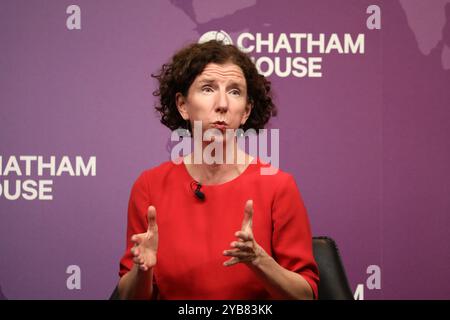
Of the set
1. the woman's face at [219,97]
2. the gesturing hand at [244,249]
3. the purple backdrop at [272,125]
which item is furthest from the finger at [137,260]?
the purple backdrop at [272,125]

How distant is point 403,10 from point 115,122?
4.41 feet

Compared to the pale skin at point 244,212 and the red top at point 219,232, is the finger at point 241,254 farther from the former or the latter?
the red top at point 219,232

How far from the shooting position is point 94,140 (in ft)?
8.38

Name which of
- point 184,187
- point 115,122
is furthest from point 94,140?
point 184,187

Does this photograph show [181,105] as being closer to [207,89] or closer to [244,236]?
[207,89]

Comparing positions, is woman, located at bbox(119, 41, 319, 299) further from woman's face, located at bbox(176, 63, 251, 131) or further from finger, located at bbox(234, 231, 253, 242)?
finger, located at bbox(234, 231, 253, 242)

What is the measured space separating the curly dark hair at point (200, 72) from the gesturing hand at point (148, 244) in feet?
1.64

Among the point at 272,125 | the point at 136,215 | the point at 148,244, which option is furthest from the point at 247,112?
the point at 272,125

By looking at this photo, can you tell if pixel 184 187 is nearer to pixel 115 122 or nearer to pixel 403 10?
pixel 115 122

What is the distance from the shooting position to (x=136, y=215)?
5.78 ft

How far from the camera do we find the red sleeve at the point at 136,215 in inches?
67.4

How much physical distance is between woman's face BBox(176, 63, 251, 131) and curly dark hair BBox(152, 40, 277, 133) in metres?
0.03

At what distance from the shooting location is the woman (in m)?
1.64

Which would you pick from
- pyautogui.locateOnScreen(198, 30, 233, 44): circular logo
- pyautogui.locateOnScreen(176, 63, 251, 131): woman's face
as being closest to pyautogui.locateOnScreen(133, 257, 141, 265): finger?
pyautogui.locateOnScreen(176, 63, 251, 131): woman's face
